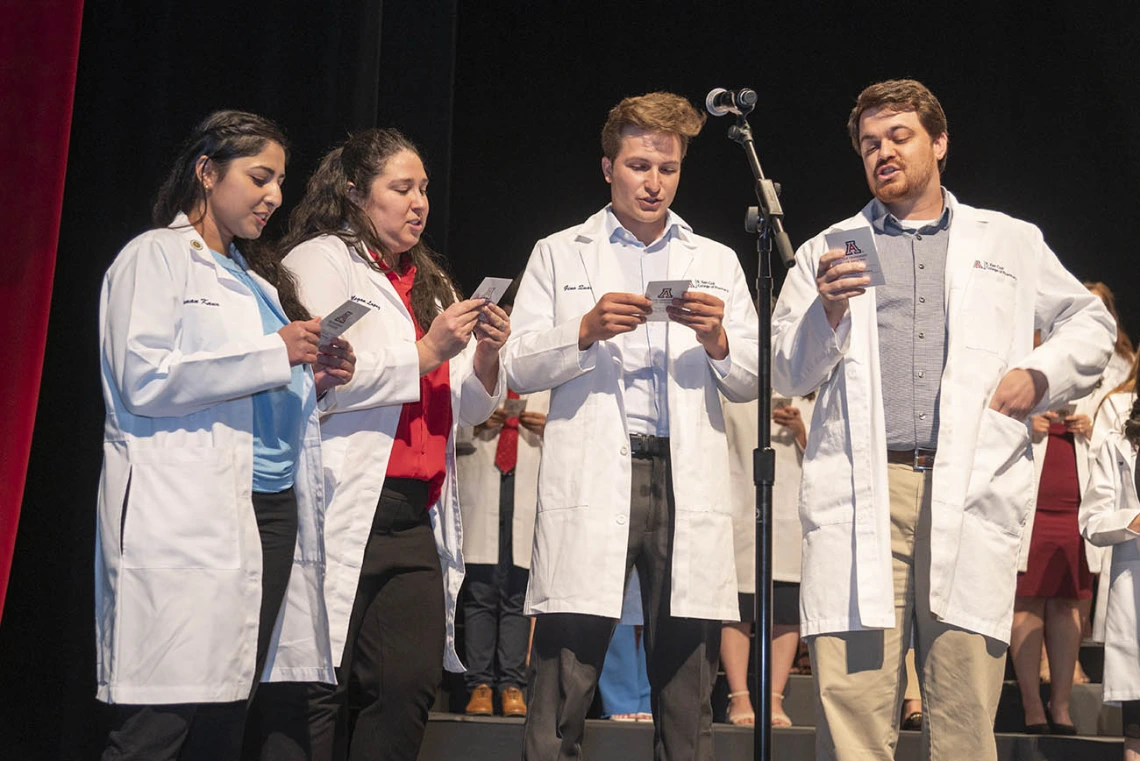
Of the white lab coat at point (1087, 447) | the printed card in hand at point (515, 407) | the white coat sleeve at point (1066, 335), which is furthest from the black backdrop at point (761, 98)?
the white coat sleeve at point (1066, 335)

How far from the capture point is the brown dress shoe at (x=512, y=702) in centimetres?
465

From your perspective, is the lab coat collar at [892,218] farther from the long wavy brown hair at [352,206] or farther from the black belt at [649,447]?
the long wavy brown hair at [352,206]

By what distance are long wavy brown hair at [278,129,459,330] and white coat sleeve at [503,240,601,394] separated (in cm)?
23

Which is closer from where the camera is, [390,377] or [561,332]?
[390,377]

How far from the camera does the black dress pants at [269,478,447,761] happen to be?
9.04 feet

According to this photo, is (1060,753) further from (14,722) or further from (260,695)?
(14,722)

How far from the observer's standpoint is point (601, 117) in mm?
6047

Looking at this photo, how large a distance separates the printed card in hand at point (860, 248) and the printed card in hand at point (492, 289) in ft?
2.51

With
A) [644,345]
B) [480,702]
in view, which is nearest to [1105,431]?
[644,345]

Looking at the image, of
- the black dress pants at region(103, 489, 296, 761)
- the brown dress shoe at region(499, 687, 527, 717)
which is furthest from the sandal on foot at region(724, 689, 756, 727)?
the black dress pants at region(103, 489, 296, 761)

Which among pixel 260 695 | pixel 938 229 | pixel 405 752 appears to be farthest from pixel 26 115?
pixel 938 229

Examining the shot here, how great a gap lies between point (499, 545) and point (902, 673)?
237cm

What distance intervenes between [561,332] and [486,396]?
27 centimetres

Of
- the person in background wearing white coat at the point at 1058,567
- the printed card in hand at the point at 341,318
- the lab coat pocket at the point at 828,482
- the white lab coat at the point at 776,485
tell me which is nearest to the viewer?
the printed card in hand at the point at 341,318
